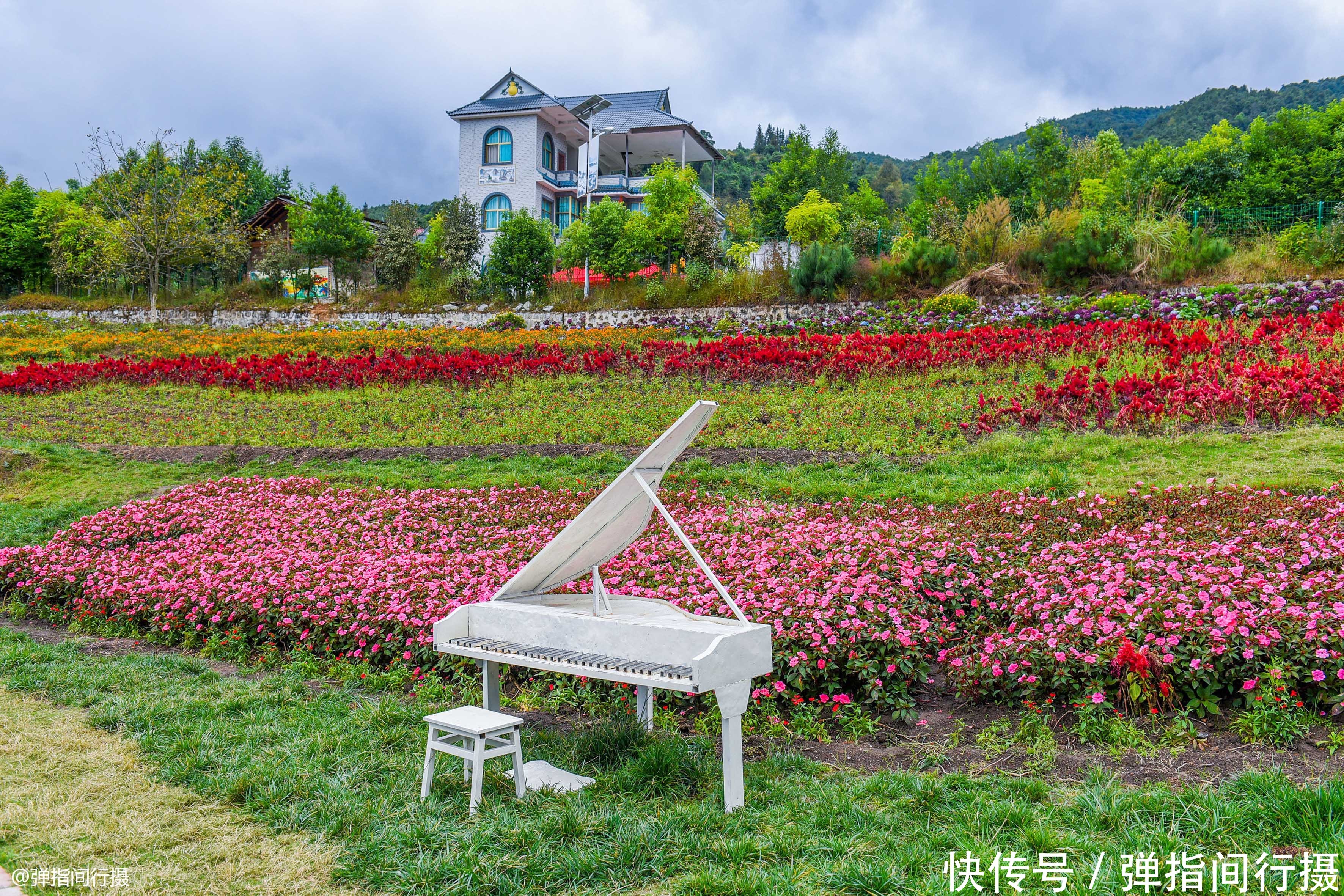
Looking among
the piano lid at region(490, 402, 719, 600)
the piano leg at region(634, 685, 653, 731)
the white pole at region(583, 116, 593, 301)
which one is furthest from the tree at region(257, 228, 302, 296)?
the piano leg at region(634, 685, 653, 731)

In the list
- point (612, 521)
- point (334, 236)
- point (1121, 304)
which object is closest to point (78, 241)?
point (334, 236)

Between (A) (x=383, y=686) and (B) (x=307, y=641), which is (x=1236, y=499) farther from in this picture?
(B) (x=307, y=641)

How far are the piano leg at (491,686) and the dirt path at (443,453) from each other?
5.47m

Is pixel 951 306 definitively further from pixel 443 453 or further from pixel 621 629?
pixel 621 629

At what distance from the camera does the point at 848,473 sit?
9.36m

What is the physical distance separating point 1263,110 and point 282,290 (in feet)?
196

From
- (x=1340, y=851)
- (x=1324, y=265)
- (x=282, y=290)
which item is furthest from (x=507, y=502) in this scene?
(x=282, y=290)

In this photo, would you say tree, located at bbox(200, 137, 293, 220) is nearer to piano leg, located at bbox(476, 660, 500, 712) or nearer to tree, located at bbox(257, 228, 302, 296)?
tree, located at bbox(257, 228, 302, 296)

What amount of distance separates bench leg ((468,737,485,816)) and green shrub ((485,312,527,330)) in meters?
22.5

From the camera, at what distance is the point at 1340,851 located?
9.40ft

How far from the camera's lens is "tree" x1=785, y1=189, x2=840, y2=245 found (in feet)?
104

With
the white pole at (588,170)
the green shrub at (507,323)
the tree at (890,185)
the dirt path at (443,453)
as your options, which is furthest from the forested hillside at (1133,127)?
the dirt path at (443,453)

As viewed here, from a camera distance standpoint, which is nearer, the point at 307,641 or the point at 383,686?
the point at 383,686

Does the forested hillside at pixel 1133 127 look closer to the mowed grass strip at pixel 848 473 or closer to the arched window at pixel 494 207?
the arched window at pixel 494 207
